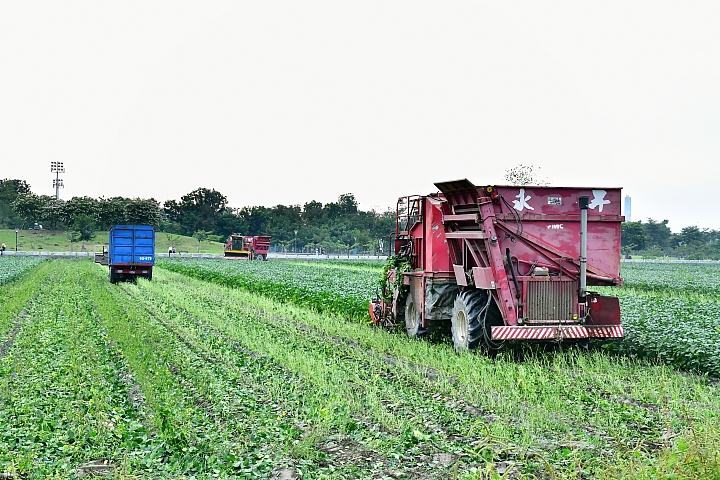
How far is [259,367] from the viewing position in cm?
1096

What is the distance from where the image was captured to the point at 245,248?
2923 inches

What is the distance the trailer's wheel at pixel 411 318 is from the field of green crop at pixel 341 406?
0.36 m

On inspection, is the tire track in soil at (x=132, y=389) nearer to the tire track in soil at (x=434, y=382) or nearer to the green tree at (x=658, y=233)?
the tire track in soil at (x=434, y=382)

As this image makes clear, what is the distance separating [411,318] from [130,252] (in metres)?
21.3

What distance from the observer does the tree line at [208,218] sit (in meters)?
105

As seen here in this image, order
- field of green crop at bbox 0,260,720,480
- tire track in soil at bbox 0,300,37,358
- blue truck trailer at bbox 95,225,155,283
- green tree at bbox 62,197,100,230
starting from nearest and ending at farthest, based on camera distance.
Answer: field of green crop at bbox 0,260,720,480, tire track in soil at bbox 0,300,37,358, blue truck trailer at bbox 95,225,155,283, green tree at bbox 62,197,100,230

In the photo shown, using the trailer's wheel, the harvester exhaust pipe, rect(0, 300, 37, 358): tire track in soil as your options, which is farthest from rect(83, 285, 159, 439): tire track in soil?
the harvester exhaust pipe

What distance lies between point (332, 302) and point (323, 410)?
500 inches

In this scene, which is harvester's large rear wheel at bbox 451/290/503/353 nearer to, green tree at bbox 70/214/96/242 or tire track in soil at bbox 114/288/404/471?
tire track in soil at bbox 114/288/404/471

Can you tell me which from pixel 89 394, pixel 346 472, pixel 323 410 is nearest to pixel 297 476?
pixel 346 472

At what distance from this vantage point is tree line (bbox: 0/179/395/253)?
105m

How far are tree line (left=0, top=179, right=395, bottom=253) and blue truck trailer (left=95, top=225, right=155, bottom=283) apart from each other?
70975 millimetres

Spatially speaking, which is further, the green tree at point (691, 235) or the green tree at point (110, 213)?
the green tree at point (691, 235)

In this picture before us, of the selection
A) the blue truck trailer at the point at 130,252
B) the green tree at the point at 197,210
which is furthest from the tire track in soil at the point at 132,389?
the green tree at the point at 197,210
